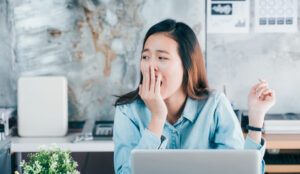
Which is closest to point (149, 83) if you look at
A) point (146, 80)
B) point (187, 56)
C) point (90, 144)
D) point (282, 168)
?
point (146, 80)

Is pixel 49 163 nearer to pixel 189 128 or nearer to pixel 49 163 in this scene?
pixel 49 163

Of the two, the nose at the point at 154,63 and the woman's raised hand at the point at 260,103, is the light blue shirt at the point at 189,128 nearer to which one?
the woman's raised hand at the point at 260,103

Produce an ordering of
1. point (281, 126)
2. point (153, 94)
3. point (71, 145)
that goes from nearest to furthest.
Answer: point (153, 94)
point (71, 145)
point (281, 126)

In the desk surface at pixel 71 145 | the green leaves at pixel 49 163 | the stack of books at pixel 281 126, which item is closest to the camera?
the green leaves at pixel 49 163

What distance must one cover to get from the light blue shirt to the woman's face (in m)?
0.12

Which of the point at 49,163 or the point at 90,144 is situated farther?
the point at 90,144

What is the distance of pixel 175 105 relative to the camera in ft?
5.44

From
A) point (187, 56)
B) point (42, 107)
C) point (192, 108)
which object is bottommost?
point (42, 107)

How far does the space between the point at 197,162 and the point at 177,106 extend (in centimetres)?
79

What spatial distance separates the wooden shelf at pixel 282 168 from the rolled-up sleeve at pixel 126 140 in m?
1.40

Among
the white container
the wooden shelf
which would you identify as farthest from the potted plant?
the wooden shelf

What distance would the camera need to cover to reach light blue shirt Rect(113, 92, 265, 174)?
1475 millimetres

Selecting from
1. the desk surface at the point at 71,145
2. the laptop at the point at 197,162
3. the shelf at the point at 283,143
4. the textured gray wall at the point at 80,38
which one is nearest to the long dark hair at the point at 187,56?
the laptop at the point at 197,162

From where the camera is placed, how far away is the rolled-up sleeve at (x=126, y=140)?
1.37 m
